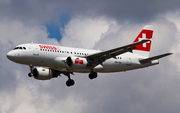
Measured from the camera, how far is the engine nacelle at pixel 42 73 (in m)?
61.2

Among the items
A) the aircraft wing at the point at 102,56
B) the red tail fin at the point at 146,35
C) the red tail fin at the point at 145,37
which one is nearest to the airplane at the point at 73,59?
the aircraft wing at the point at 102,56

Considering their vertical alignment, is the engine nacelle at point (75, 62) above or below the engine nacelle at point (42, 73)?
above

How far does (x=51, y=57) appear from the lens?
183 ft

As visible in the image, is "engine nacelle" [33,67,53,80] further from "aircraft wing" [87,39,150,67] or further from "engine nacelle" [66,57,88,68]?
"aircraft wing" [87,39,150,67]

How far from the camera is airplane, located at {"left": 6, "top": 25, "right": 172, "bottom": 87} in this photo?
5491 cm

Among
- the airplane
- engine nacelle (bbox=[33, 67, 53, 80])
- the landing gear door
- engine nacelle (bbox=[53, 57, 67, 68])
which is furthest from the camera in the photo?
engine nacelle (bbox=[33, 67, 53, 80])

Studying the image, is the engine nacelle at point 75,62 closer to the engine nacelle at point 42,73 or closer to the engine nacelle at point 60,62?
the engine nacelle at point 60,62

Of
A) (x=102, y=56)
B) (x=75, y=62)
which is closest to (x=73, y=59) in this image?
(x=75, y=62)

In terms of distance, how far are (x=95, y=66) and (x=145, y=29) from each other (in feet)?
50.3

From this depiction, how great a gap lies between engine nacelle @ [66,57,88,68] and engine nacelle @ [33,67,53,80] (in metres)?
6.51

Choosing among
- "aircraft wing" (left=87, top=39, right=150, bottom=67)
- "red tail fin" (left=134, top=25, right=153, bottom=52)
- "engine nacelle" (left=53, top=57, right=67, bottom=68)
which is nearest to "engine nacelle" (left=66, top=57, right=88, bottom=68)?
"engine nacelle" (left=53, top=57, right=67, bottom=68)

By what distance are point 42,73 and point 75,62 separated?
7.61m

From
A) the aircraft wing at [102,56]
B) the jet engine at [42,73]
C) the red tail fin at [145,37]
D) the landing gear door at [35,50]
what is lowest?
the jet engine at [42,73]

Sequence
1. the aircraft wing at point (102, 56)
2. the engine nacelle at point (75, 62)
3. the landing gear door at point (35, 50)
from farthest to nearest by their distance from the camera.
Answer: the aircraft wing at point (102, 56) → the engine nacelle at point (75, 62) → the landing gear door at point (35, 50)
